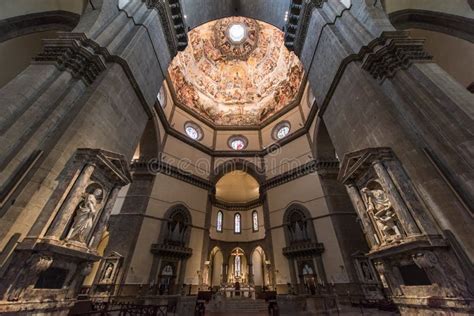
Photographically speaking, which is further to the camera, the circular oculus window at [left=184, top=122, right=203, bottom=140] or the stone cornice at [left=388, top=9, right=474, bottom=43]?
the circular oculus window at [left=184, top=122, right=203, bottom=140]

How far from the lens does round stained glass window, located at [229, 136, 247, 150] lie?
2336cm

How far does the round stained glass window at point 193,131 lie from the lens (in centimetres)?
2138

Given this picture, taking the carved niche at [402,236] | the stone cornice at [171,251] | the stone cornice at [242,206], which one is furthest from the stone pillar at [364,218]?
the stone cornice at [242,206]

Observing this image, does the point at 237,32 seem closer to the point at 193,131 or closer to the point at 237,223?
the point at 193,131

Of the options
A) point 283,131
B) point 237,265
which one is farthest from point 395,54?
point 237,265

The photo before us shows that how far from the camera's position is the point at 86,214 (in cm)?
501

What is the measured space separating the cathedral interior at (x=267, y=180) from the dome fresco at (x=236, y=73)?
328 cm

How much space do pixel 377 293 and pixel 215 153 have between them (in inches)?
642

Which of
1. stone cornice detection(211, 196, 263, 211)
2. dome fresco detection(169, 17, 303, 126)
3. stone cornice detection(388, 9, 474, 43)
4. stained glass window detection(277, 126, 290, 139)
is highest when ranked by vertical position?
dome fresco detection(169, 17, 303, 126)

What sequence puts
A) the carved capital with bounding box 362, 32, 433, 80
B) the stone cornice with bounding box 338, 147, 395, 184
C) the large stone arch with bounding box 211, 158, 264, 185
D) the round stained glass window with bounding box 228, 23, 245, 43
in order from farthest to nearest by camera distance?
the round stained glass window with bounding box 228, 23, 245, 43, the large stone arch with bounding box 211, 158, 264, 185, the carved capital with bounding box 362, 32, 433, 80, the stone cornice with bounding box 338, 147, 395, 184

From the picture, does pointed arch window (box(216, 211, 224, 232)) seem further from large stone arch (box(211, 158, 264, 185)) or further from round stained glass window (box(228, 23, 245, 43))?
round stained glass window (box(228, 23, 245, 43))

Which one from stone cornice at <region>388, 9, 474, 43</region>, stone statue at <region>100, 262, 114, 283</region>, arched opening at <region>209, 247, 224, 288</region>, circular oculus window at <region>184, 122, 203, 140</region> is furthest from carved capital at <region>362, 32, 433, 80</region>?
arched opening at <region>209, 247, 224, 288</region>

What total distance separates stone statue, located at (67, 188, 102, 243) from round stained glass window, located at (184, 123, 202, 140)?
16.2 m

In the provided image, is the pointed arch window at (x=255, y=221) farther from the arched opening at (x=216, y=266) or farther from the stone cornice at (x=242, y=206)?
the arched opening at (x=216, y=266)
